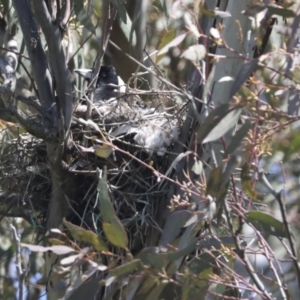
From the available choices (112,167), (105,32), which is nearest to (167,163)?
(112,167)

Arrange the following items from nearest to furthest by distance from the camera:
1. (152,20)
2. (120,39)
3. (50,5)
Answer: (50,5) → (120,39) → (152,20)

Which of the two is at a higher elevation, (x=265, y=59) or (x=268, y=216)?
(x=265, y=59)

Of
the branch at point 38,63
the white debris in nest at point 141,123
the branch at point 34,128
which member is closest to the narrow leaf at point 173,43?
the branch at point 34,128

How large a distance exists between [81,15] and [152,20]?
2008 millimetres

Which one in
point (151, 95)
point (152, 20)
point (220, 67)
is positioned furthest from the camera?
point (152, 20)

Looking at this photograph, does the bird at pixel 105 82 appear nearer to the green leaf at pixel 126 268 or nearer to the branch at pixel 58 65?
the branch at pixel 58 65

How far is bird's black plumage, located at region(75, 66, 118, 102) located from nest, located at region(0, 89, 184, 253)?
1.60 ft

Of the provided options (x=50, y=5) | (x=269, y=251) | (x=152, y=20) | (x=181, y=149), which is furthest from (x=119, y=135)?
(x=152, y=20)

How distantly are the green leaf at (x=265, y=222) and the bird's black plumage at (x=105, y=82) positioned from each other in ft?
6.37

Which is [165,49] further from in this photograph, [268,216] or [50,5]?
[50,5]

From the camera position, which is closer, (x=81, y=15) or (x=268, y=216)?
(x=268, y=216)

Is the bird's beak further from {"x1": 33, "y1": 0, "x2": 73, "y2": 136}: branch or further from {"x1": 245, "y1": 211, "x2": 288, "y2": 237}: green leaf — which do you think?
{"x1": 245, "y1": 211, "x2": 288, "y2": 237}: green leaf

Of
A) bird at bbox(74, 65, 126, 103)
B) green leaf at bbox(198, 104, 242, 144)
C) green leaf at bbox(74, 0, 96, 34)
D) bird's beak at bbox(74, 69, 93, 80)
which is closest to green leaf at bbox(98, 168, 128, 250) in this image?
green leaf at bbox(198, 104, 242, 144)

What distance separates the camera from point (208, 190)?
1798 millimetres
